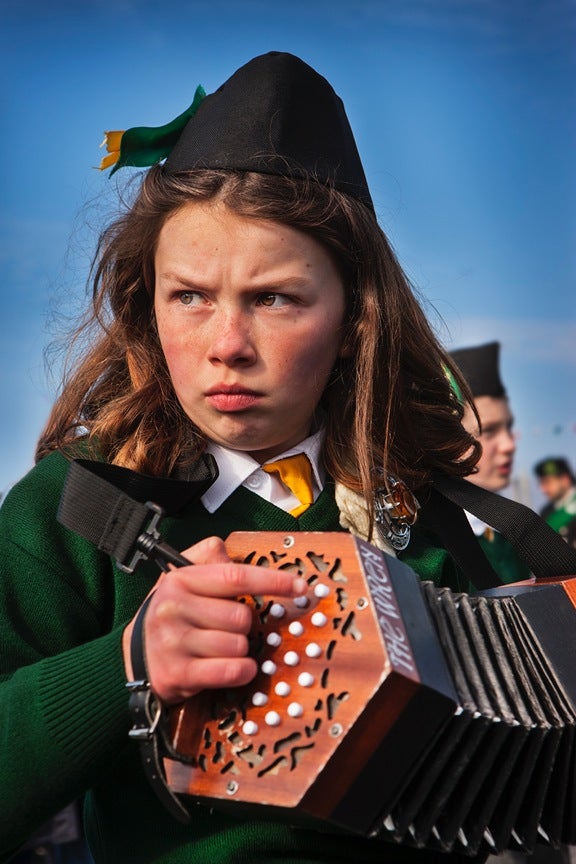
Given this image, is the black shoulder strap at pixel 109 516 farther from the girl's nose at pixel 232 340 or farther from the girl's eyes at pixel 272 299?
the girl's eyes at pixel 272 299

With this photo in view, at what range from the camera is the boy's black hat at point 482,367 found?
4.67 m

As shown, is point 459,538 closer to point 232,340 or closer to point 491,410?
point 232,340

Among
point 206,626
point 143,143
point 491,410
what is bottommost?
point 206,626

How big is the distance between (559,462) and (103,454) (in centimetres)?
347

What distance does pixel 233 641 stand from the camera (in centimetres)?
138

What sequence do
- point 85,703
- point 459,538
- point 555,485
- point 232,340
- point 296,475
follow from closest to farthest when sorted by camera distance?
1. point 85,703
2. point 232,340
3. point 296,475
4. point 459,538
5. point 555,485

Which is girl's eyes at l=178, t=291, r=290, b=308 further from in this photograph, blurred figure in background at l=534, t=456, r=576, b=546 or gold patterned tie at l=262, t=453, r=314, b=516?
blurred figure in background at l=534, t=456, r=576, b=546

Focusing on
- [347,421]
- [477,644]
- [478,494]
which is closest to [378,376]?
[347,421]

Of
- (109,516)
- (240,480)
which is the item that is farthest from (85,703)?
(240,480)

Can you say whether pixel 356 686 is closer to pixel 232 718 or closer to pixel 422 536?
pixel 232 718

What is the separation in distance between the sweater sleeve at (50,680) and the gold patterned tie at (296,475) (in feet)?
1.11

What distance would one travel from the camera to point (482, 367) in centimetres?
474

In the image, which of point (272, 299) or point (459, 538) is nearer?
point (272, 299)

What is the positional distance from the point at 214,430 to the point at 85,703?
507mm
